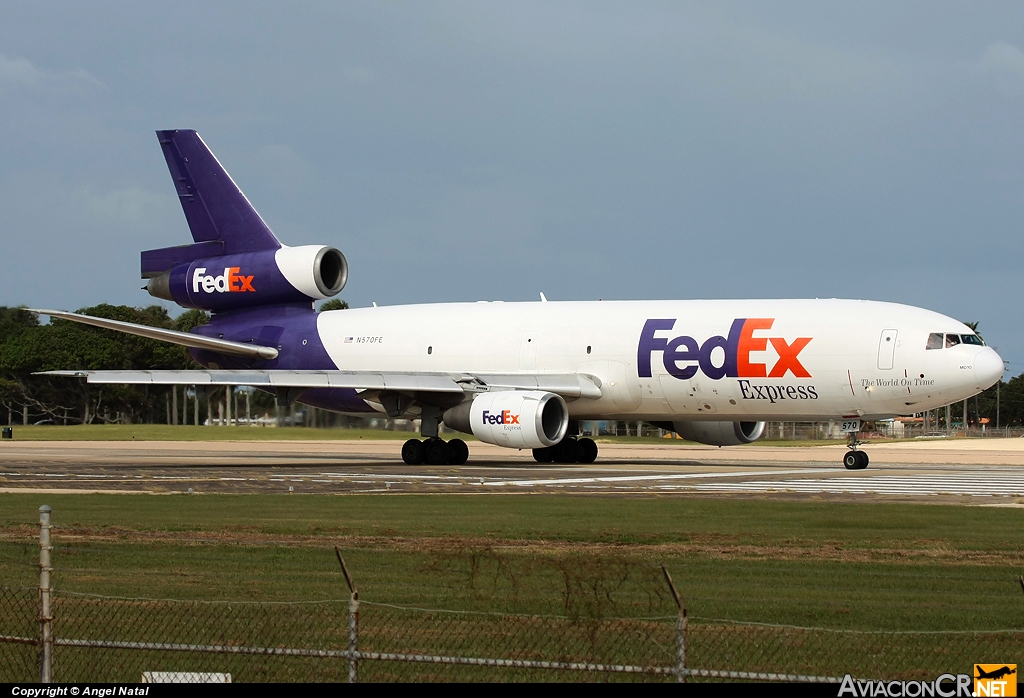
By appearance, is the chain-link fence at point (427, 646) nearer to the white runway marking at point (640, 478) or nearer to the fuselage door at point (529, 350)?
the white runway marking at point (640, 478)

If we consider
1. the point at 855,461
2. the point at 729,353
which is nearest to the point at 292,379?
the point at 729,353

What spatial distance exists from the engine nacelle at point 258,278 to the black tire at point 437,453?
7.49 meters

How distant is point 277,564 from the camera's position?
13977 millimetres

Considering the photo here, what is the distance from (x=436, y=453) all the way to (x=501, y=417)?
3.43m

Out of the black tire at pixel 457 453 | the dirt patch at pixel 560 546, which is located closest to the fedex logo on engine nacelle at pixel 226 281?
the black tire at pixel 457 453

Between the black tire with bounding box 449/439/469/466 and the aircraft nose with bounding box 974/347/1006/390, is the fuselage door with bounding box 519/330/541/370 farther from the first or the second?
the aircraft nose with bounding box 974/347/1006/390

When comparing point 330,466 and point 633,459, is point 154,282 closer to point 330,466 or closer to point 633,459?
point 330,466

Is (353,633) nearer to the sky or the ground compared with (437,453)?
nearer to the sky

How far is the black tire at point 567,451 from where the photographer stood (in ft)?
126

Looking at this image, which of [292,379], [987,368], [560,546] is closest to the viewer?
[560,546]

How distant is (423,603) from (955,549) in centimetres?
734

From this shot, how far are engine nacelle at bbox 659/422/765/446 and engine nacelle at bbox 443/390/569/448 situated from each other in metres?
6.10

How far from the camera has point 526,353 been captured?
3747 cm

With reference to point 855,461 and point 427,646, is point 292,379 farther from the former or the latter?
point 427,646
